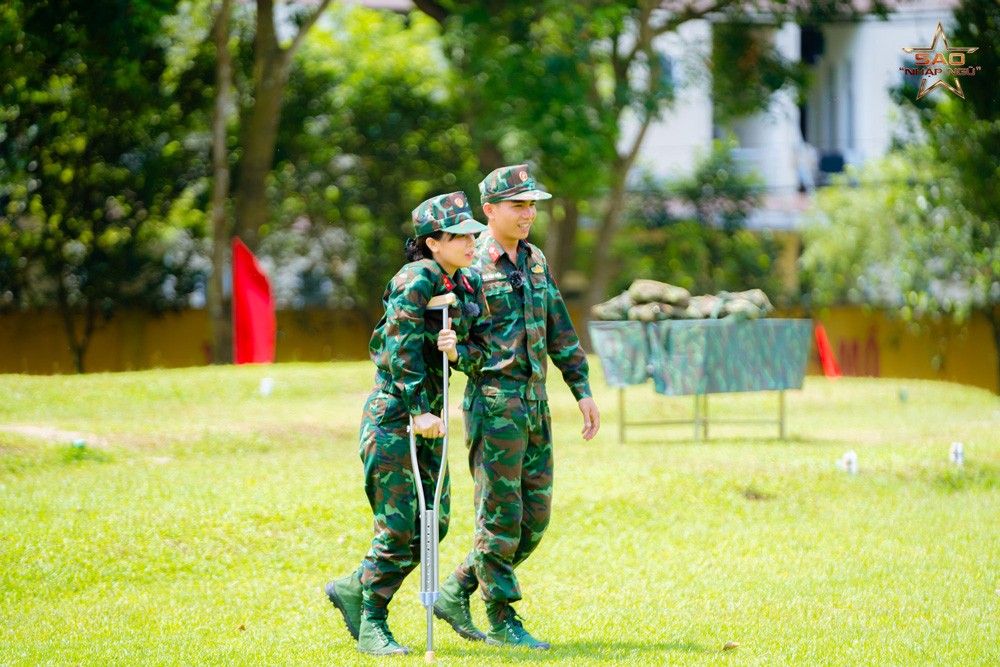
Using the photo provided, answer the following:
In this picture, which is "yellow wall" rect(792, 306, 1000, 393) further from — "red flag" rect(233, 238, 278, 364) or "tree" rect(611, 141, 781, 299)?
"red flag" rect(233, 238, 278, 364)

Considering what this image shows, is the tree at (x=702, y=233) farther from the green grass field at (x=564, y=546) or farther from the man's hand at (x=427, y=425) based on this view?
the man's hand at (x=427, y=425)

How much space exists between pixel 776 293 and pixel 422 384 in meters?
29.6

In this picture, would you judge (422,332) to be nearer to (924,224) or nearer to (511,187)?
(511,187)

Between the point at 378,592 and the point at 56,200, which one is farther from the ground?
the point at 56,200

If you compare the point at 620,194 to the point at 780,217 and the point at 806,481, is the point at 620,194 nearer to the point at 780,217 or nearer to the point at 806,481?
the point at 780,217

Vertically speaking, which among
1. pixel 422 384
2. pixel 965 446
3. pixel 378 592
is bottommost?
pixel 965 446

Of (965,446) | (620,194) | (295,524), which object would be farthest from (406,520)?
(620,194)

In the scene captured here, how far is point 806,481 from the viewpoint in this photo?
1271cm

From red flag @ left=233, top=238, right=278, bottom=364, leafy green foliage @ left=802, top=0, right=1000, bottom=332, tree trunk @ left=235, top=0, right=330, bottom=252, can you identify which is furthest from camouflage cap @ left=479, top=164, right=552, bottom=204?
tree trunk @ left=235, top=0, right=330, bottom=252

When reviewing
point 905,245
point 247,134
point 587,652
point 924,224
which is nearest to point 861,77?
point 905,245

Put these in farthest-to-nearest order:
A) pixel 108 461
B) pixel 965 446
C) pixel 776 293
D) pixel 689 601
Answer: pixel 776 293
pixel 965 446
pixel 108 461
pixel 689 601

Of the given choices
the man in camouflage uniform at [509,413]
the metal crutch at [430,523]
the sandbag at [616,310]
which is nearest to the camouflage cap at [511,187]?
the man in camouflage uniform at [509,413]

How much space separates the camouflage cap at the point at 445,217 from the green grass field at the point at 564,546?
1951 mm

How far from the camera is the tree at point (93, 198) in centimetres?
2683
